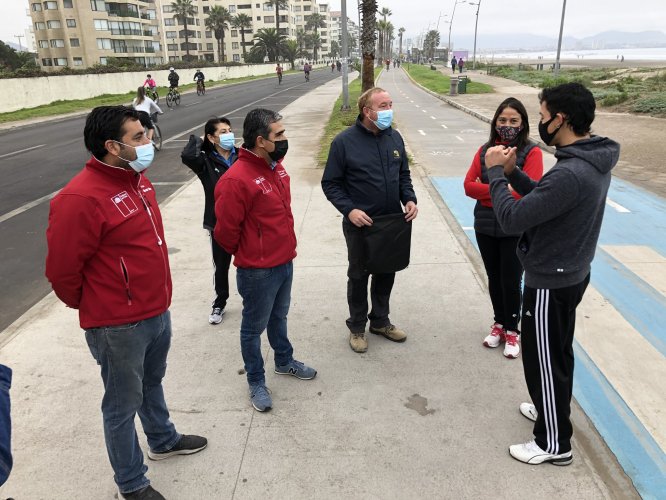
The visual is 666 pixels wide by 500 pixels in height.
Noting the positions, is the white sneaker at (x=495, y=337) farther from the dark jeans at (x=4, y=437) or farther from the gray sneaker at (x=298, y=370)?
the dark jeans at (x=4, y=437)

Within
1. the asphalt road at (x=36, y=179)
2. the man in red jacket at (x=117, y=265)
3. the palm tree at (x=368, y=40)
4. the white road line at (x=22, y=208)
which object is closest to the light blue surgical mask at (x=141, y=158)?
the man in red jacket at (x=117, y=265)

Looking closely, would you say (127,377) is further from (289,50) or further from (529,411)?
(289,50)

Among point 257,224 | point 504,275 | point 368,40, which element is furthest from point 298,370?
point 368,40

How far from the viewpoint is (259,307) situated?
3.22 meters

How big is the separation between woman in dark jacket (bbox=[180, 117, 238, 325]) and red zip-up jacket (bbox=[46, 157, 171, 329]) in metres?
1.83

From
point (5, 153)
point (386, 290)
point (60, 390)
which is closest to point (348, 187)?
point (386, 290)

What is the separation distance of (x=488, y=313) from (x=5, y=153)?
49.7ft

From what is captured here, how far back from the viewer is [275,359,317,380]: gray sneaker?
3662 mm

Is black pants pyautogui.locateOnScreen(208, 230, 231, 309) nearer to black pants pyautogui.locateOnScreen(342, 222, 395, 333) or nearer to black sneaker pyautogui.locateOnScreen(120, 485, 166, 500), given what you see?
black pants pyautogui.locateOnScreen(342, 222, 395, 333)

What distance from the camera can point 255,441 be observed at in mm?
3039

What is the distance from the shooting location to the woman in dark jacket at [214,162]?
→ 424 cm

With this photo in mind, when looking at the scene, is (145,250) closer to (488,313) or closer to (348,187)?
(348,187)

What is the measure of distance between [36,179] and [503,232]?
10811mm

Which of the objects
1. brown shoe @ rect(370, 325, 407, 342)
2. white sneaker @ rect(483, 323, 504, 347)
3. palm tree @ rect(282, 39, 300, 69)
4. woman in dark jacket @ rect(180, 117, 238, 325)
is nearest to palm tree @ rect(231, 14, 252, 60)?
palm tree @ rect(282, 39, 300, 69)
